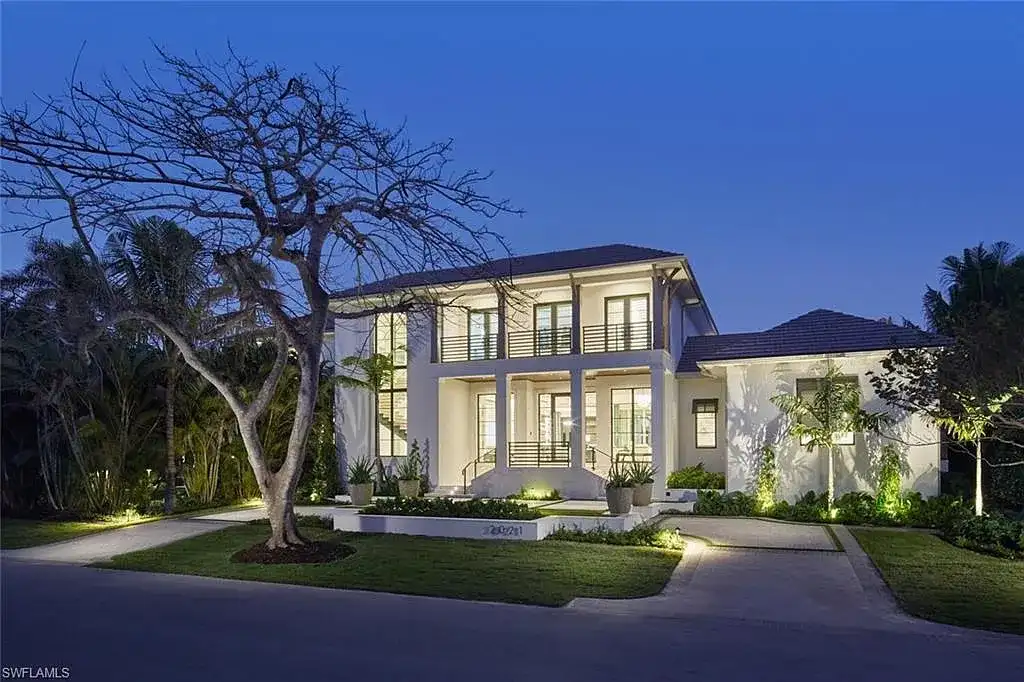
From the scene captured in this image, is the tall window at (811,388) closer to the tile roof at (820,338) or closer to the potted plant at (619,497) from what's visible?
the tile roof at (820,338)

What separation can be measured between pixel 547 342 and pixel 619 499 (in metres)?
7.76

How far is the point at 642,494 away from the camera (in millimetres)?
17203

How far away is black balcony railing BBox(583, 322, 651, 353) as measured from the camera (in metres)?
21.2

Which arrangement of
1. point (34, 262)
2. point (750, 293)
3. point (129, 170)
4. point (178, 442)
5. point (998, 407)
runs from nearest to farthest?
1. point (129, 170)
2. point (998, 407)
3. point (34, 262)
4. point (178, 442)
5. point (750, 293)

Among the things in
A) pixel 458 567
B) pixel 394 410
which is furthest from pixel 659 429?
pixel 458 567

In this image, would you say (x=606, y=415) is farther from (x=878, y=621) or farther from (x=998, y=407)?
(x=878, y=621)

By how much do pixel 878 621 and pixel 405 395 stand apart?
16.8 metres

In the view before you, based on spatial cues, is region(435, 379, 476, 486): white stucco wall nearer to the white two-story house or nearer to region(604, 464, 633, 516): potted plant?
the white two-story house

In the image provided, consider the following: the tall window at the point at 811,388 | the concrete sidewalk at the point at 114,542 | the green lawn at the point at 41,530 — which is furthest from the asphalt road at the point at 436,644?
the tall window at the point at 811,388

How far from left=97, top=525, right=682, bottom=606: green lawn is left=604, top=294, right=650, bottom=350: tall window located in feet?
29.7

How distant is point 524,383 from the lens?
23.3 m

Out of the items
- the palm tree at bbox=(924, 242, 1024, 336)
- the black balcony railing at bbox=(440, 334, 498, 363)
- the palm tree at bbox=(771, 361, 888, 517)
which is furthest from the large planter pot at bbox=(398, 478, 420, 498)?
the palm tree at bbox=(924, 242, 1024, 336)

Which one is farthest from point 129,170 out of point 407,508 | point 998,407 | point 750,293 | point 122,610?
point 750,293

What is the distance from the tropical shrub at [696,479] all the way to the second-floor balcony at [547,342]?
347cm
